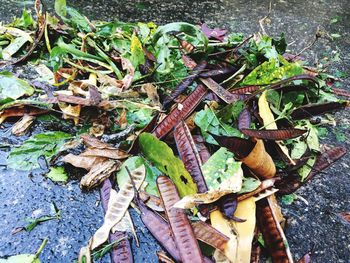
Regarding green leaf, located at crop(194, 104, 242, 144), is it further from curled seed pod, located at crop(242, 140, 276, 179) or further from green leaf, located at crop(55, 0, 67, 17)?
green leaf, located at crop(55, 0, 67, 17)

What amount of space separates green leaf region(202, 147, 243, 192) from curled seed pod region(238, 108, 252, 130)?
0.39 feet

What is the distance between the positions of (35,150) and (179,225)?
0.45 metres

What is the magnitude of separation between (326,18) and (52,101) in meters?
1.88

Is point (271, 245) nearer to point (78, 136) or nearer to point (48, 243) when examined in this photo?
point (48, 243)

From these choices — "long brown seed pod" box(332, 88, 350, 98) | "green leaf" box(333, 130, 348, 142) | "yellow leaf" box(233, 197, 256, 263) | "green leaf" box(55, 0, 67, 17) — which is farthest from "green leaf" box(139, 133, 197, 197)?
"long brown seed pod" box(332, 88, 350, 98)

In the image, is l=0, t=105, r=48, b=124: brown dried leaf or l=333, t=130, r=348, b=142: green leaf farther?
l=333, t=130, r=348, b=142: green leaf

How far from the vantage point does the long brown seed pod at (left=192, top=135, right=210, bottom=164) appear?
951mm

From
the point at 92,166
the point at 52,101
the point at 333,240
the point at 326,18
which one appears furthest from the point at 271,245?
the point at 326,18

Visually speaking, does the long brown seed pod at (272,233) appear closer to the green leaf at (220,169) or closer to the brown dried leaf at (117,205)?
the green leaf at (220,169)

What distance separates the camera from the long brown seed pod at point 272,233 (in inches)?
30.4

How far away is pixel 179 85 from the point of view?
3.79 feet

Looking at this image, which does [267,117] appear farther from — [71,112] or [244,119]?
[71,112]

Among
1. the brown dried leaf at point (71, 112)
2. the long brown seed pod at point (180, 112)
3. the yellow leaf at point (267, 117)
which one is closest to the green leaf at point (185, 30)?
the long brown seed pod at point (180, 112)

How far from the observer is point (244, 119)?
1.03 meters
